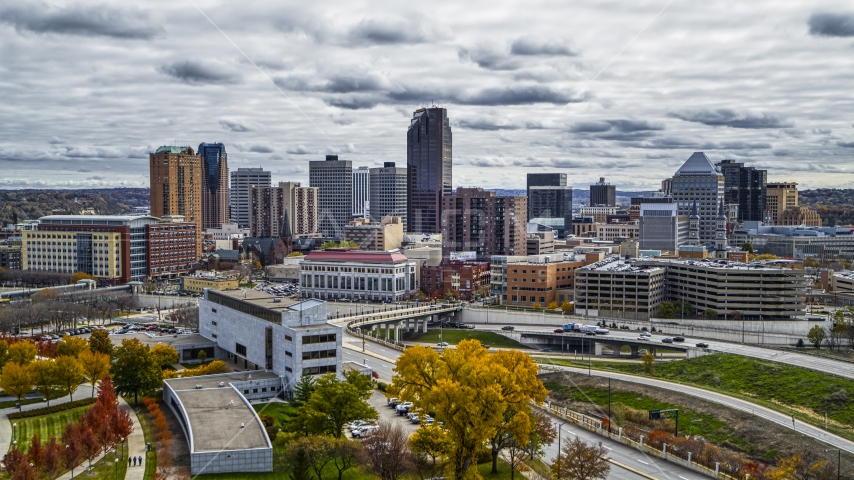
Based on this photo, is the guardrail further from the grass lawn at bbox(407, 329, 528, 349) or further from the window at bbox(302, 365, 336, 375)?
the grass lawn at bbox(407, 329, 528, 349)

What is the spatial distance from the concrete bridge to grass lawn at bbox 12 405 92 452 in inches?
1311

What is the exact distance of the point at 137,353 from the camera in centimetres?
5603

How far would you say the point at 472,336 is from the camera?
8950cm

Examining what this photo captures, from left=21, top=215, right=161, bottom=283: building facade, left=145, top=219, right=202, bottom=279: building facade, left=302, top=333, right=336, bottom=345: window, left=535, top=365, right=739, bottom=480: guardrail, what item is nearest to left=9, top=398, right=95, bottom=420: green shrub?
left=302, top=333, right=336, bottom=345: window

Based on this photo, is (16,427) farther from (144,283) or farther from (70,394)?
(144,283)

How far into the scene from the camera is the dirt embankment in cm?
4675

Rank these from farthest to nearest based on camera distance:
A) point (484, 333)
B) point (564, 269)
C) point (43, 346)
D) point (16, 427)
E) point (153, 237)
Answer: point (153, 237), point (564, 269), point (484, 333), point (43, 346), point (16, 427)

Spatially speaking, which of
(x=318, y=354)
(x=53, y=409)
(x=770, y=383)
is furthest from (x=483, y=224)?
(x=53, y=409)

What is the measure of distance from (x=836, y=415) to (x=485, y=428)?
2780 centimetres

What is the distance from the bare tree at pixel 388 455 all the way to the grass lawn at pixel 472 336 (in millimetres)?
45910

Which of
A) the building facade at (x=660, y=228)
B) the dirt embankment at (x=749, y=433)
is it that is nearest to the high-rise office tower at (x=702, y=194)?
the building facade at (x=660, y=228)

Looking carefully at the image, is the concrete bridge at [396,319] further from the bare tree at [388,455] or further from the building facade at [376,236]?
the building facade at [376,236]

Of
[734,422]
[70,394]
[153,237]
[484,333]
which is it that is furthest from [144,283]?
[734,422]

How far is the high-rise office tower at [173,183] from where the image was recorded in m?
171
